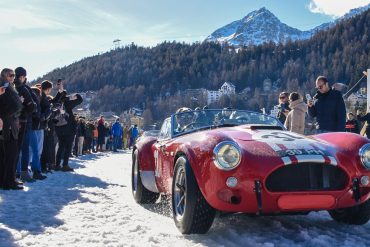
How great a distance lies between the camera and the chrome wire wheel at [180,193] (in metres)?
4.32

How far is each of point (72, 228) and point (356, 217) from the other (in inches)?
109

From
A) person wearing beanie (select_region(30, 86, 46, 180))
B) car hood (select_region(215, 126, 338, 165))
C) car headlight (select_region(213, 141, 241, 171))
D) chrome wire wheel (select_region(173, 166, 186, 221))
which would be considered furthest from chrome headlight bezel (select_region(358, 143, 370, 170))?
person wearing beanie (select_region(30, 86, 46, 180))

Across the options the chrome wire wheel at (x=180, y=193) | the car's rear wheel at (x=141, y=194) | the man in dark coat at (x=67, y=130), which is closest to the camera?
the chrome wire wheel at (x=180, y=193)

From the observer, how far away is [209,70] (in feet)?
632

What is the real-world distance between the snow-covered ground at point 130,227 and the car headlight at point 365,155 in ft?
2.04

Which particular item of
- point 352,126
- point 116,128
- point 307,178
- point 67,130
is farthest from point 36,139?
point 116,128

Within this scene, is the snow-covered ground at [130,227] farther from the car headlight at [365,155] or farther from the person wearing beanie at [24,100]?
the person wearing beanie at [24,100]

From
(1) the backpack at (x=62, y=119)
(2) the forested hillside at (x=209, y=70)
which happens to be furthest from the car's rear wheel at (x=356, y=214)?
(2) the forested hillside at (x=209, y=70)

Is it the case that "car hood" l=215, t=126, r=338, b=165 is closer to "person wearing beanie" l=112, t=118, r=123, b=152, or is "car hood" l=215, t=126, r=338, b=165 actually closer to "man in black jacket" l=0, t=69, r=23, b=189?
"man in black jacket" l=0, t=69, r=23, b=189

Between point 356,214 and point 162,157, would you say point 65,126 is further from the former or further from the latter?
point 356,214

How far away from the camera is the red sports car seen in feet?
12.5

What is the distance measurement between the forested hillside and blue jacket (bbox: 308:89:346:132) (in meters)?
150

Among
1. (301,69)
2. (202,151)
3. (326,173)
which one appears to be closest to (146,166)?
(202,151)

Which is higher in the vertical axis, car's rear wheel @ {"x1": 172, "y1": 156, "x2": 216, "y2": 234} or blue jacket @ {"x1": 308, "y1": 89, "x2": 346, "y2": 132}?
blue jacket @ {"x1": 308, "y1": 89, "x2": 346, "y2": 132}
